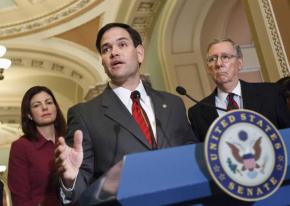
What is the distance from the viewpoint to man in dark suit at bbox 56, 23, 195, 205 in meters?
1.37

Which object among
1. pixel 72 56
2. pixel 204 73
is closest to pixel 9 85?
pixel 72 56

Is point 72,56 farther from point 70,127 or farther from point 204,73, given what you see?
point 70,127

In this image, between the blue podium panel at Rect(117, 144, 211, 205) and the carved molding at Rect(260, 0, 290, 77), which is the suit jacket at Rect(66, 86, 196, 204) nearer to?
the blue podium panel at Rect(117, 144, 211, 205)

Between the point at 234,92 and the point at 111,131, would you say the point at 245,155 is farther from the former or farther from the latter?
the point at 234,92

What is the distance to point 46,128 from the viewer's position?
2.55 m

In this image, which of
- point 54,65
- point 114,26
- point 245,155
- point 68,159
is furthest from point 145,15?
point 245,155

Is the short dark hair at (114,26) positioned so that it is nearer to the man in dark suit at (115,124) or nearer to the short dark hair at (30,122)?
the man in dark suit at (115,124)

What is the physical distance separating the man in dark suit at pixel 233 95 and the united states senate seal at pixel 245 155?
117 cm

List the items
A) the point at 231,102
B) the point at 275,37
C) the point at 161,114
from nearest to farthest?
the point at 161,114 < the point at 231,102 < the point at 275,37

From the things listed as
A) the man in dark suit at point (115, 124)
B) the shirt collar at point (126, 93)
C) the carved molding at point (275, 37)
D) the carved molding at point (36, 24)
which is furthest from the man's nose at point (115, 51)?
the carved molding at point (36, 24)

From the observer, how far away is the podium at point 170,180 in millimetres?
909

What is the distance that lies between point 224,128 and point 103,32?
89 centimetres

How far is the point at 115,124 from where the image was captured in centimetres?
154

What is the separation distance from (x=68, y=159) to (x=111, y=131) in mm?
242
